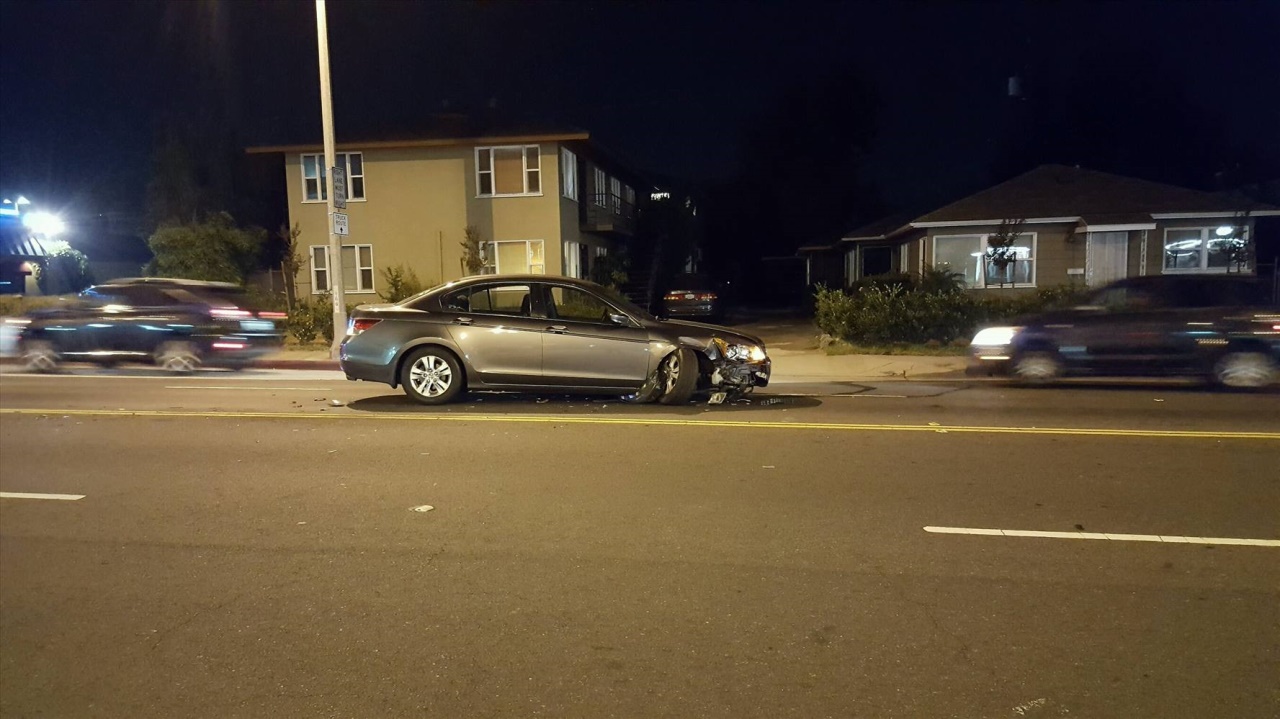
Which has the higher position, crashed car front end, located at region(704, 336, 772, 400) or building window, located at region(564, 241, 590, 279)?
building window, located at region(564, 241, 590, 279)

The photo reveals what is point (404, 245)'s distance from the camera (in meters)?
28.6

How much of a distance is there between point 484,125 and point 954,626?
26.6 meters

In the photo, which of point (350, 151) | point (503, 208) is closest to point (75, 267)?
point (350, 151)

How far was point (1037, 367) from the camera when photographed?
13766mm

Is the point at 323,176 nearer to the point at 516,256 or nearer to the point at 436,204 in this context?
the point at 436,204

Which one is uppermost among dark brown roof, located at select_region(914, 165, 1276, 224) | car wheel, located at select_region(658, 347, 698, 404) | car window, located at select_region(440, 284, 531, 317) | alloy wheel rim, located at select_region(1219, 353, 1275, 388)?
dark brown roof, located at select_region(914, 165, 1276, 224)

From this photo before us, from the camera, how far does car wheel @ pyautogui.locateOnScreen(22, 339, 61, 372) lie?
16328mm

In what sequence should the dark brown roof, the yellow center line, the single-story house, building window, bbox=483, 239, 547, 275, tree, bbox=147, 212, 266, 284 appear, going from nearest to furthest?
the yellow center line, the single-story house, the dark brown roof, building window, bbox=483, 239, 547, 275, tree, bbox=147, 212, 266, 284

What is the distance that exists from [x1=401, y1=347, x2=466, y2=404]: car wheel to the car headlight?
7.90m

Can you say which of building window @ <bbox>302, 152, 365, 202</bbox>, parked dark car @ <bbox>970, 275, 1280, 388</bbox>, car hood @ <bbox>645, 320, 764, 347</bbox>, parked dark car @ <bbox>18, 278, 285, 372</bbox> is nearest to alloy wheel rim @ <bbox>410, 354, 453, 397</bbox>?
car hood @ <bbox>645, 320, 764, 347</bbox>

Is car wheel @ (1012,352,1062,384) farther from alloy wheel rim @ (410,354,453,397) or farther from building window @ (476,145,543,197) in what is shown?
building window @ (476,145,543,197)

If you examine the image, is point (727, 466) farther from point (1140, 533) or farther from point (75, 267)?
point (75, 267)

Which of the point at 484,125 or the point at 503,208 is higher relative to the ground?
the point at 484,125

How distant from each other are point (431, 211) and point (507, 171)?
2584mm
